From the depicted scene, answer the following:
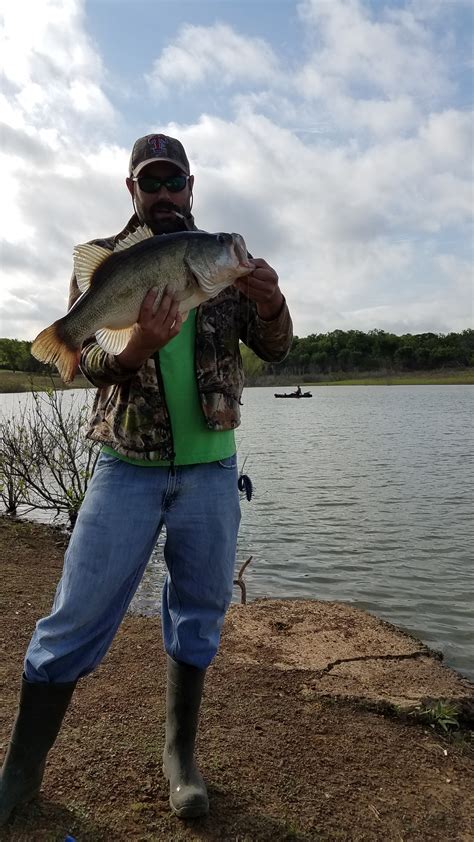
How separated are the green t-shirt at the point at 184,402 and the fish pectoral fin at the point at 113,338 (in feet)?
0.82

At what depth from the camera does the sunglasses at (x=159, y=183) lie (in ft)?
9.90

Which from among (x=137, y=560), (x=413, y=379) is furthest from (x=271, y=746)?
(x=413, y=379)

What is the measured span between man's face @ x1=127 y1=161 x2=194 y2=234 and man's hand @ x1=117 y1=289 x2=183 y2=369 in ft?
2.07

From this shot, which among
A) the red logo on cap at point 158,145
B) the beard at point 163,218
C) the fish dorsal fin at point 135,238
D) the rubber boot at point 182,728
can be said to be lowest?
the rubber boot at point 182,728

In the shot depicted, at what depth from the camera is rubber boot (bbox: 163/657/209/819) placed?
10.2 ft

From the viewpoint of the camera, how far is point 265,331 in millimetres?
3072

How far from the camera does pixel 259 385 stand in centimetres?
12019

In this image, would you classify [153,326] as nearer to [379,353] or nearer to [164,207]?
[164,207]

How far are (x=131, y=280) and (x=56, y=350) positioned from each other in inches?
20.1

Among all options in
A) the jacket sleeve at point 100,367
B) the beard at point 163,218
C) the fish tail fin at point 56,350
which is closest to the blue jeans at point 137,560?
the jacket sleeve at point 100,367

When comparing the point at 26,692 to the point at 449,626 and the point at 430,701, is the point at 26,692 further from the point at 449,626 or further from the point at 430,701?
the point at 449,626

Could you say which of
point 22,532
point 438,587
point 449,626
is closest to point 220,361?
point 449,626

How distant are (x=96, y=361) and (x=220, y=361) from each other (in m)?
0.60

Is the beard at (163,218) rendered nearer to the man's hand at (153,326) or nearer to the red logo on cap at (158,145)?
the red logo on cap at (158,145)
